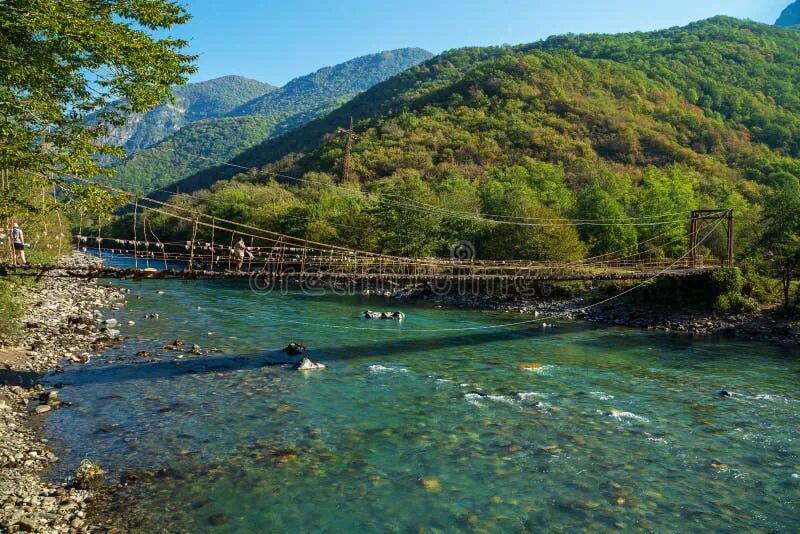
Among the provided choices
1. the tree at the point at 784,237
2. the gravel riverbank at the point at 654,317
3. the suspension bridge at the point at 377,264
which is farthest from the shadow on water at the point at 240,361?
the tree at the point at 784,237

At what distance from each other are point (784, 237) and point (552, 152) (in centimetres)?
4403

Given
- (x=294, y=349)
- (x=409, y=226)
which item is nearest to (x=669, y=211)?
(x=409, y=226)

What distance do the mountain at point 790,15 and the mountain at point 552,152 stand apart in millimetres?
92915

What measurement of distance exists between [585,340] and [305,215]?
109 ft

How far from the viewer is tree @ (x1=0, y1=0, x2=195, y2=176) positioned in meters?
6.66

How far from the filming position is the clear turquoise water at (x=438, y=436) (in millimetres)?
6223

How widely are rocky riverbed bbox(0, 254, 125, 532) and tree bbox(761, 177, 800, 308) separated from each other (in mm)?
22840

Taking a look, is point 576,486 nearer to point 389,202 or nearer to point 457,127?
point 389,202

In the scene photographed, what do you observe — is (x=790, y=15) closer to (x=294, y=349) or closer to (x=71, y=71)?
(x=294, y=349)

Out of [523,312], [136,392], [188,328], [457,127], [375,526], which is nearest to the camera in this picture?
[375,526]

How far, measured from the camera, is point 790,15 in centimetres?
17588

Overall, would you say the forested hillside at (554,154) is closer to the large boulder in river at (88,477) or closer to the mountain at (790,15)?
the large boulder in river at (88,477)

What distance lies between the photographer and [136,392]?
402 inches

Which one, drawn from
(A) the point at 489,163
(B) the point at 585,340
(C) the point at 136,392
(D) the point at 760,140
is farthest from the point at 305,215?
(D) the point at 760,140
